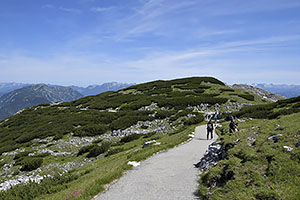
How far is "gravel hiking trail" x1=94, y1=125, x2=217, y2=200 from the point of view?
8.58m

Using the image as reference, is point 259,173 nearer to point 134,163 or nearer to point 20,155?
point 134,163

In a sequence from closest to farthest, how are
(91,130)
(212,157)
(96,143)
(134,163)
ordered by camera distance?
1. (212,157)
2. (134,163)
3. (96,143)
4. (91,130)

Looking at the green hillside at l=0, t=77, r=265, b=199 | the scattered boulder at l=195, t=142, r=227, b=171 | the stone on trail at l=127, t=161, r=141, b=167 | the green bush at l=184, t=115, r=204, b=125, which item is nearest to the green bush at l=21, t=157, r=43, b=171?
the green hillside at l=0, t=77, r=265, b=199

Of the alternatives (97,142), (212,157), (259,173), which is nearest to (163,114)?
(97,142)

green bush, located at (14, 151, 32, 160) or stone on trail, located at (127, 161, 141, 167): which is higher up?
stone on trail, located at (127, 161, 141, 167)

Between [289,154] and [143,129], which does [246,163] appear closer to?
[289,154]

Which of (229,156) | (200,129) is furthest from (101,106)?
(229,156)

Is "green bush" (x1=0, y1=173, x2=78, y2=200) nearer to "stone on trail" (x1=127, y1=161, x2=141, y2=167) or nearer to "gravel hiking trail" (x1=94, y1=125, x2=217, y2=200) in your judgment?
"stone on trail" (x1=127, y1=161, x2=141, y2=167)

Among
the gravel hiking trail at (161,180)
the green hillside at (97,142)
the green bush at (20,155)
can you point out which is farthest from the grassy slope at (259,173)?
the green bush at (20,155)

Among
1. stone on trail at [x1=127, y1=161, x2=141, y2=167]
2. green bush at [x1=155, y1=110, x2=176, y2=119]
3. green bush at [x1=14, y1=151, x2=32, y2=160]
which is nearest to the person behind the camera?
stone on trail at [x1=127, y1=161, x2=141, y2=167]

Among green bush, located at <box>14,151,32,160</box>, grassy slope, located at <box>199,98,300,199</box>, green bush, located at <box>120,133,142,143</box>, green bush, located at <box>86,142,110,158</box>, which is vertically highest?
grassy slope, located at <box>199,98,300,199</box>

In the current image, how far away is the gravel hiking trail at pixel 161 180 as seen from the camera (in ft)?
28.1

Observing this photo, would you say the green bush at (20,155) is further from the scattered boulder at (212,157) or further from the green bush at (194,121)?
the scattered boulder at (212,157)

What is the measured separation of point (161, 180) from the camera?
33.9ft
